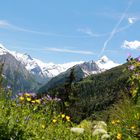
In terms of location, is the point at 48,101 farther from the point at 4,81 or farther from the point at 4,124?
the point at 4,124

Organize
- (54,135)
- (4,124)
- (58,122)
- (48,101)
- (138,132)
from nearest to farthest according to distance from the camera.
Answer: (4,124) < (138,132) < (54,135) < (58,122) < (48,101)

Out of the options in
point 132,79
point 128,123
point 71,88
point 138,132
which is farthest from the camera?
point 71,88

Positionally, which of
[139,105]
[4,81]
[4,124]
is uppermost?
[4,81]

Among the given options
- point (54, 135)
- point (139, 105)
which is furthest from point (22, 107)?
point (139, 105)

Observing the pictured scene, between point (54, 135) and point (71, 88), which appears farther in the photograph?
point (71, 88)

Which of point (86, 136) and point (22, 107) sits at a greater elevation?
point (22, 107)

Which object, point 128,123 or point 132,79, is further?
point 132,79

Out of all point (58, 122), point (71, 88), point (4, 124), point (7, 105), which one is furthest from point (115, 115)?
point (71, 88)

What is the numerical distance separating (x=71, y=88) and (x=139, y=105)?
29.8m

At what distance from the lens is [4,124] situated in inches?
257

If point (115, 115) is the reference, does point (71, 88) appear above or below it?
above

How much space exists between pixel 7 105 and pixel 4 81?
28.1 inches

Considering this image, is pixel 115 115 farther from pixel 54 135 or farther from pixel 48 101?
pixel 54 135

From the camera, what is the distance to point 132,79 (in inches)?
343
